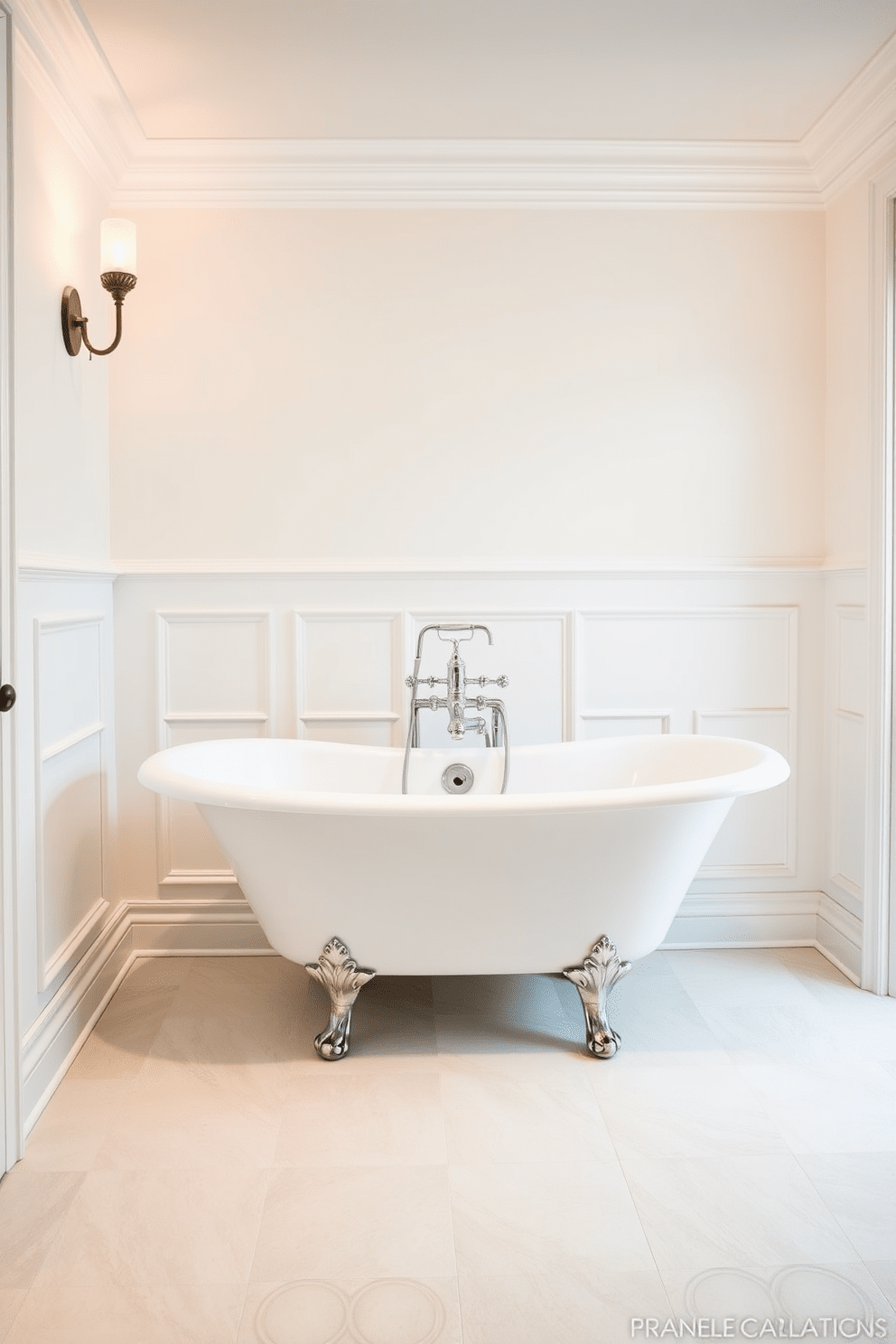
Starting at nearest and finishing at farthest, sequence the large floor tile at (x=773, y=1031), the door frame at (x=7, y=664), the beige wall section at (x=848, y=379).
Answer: the door frame at (x=7, y=664) < the large floor tile at (x=773, y=1031) < the beige wall section at (x=848, y=379)

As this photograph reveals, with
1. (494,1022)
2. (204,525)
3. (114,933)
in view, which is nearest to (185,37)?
(204,525)

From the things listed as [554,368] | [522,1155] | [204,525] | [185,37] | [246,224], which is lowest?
[522,1155]

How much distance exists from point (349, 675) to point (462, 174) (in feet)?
5.05

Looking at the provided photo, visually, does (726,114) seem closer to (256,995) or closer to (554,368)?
(554,368)

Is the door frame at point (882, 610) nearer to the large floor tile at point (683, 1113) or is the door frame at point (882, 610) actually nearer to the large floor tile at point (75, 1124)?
the large floor tile at point (683, 1113)

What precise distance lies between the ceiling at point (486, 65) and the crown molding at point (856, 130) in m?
0.04

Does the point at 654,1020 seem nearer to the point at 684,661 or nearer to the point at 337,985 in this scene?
the point at 337,985

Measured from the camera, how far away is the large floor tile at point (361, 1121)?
189 centimetres

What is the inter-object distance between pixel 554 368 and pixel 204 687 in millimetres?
1460

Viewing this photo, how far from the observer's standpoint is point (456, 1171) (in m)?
1.83

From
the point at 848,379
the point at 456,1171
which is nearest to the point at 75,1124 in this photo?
the point at 456,1171

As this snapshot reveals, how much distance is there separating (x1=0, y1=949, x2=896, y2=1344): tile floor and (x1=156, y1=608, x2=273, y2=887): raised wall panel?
1.43ft

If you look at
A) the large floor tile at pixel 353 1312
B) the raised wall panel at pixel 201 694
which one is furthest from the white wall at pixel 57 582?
the large floor tile at pixel 353 1312

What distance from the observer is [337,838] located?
83.4 inches
